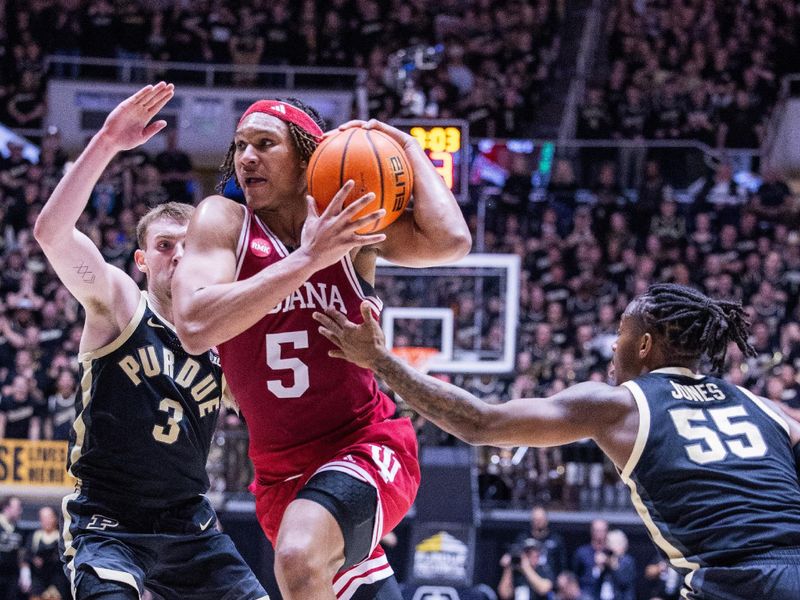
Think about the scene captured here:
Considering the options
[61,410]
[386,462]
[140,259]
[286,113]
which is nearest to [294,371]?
[386,462]

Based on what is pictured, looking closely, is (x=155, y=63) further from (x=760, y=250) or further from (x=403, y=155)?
(x=403, y=155)

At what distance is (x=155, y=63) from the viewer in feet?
60.8

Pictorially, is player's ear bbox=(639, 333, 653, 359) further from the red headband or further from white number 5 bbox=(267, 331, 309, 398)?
the red headband

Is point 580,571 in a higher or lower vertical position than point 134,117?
lower

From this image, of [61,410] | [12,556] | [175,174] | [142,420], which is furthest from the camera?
[175,174]

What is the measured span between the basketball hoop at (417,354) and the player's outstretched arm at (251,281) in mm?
8275

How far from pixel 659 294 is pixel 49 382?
33.5 feet

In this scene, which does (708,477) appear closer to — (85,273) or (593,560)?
(85,273)

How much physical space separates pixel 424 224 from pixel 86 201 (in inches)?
54.3

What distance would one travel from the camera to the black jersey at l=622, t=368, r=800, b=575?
3832 mm

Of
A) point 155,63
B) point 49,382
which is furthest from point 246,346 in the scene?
point 155,63

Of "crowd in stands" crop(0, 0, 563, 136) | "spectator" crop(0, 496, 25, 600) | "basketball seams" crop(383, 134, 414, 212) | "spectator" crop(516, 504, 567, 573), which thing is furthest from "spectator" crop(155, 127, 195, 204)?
"basketball seams" crop(383, 134, 414, 212)

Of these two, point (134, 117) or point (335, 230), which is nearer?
point (335, 230)

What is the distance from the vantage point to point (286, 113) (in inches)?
173
